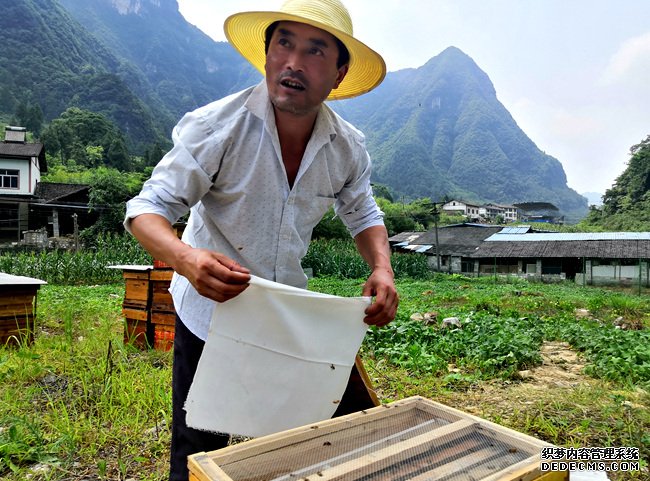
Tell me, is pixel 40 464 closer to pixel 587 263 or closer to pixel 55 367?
pixel 55 367

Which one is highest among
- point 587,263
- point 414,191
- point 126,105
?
point 126,105

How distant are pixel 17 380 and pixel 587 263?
29.7 meters

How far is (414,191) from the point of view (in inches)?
3418

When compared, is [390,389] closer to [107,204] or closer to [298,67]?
[298,67]

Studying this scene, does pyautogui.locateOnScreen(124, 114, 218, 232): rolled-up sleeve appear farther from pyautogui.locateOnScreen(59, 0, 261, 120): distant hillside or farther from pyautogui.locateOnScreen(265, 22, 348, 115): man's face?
pyautogui.locateOnScreen(59, 0, 261, 120): distant hillside

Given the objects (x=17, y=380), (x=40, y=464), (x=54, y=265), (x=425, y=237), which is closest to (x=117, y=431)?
(x=40, y=464)

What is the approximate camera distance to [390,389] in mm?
3756

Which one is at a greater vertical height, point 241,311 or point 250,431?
point 241,311

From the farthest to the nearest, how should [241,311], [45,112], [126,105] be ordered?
[126,105] < [45,112] < [241,311]

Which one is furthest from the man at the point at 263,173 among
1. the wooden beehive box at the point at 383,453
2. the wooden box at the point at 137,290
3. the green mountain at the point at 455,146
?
the green mountain at the point at 455,146

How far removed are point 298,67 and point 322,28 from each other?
15cm

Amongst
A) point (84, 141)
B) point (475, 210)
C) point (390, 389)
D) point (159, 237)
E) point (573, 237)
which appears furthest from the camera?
point (475, 210)

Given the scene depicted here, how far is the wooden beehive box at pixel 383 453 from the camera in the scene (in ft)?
3.10

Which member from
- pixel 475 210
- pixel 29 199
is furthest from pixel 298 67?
pixel 475 210
